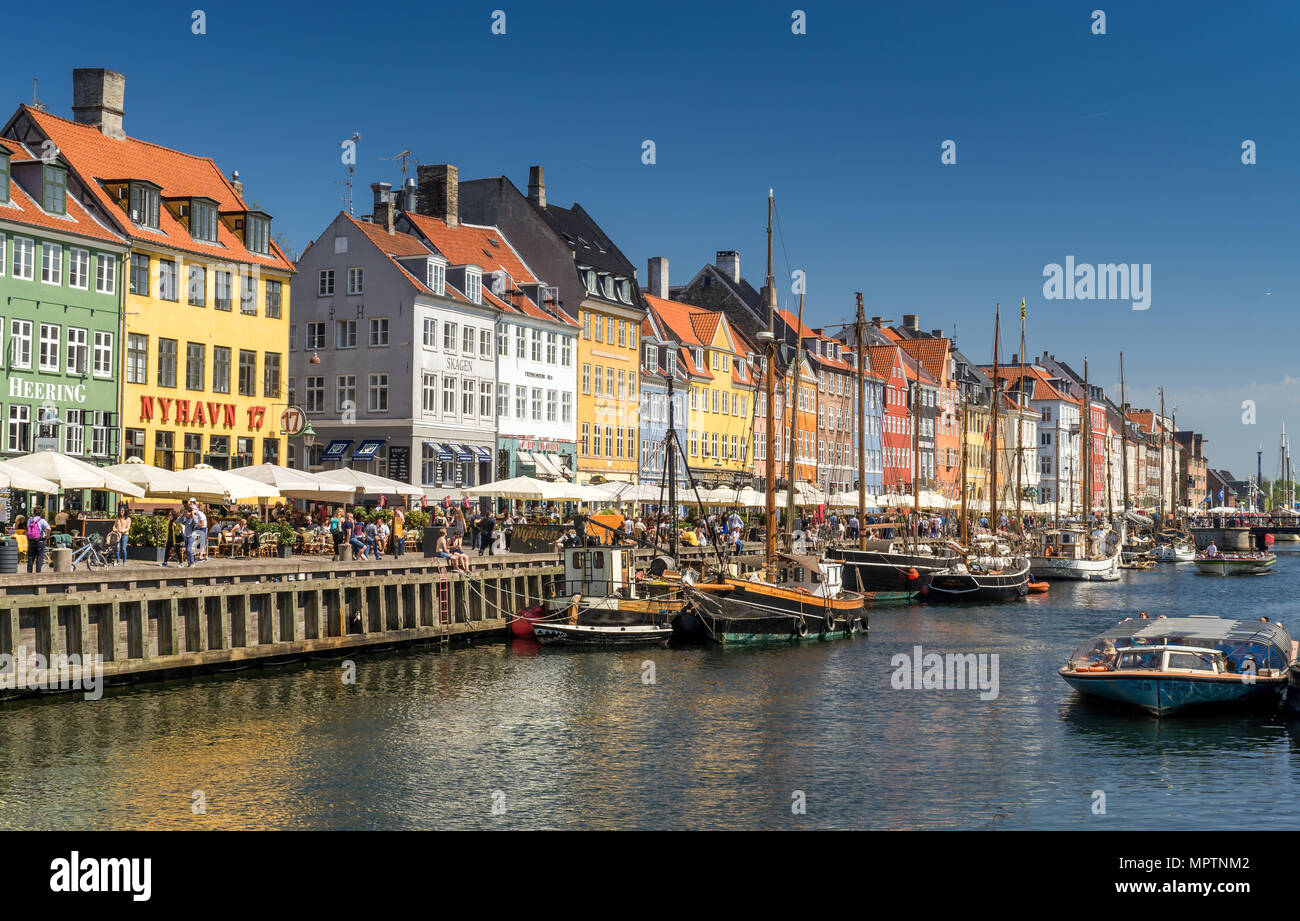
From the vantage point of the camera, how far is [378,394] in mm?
A: 66250

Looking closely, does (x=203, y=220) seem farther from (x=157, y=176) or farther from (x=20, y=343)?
(x=20, y=343)

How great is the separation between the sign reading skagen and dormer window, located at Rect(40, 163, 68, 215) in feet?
20.0

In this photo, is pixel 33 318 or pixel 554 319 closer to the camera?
pixel 33 318

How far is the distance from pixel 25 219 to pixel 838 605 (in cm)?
2978

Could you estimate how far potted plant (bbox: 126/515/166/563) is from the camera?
121 feet

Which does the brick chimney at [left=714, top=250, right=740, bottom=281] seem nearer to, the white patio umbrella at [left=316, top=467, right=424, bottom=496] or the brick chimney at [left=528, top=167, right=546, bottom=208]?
the brick chimney at [left=528, top=167, right=546, bottom=208]

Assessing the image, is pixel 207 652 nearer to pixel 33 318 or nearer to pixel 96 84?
pixel 33 318

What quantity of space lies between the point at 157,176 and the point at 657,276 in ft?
157

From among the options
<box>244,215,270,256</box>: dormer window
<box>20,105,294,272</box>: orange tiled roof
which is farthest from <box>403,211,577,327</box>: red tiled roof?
<box>20,105,294,272</box>: orange tiled roof

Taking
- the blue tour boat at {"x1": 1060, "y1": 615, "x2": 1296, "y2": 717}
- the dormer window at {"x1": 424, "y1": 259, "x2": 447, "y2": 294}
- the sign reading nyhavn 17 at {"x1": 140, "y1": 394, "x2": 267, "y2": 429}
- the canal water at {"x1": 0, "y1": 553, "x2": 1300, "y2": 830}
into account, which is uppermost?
the dormer window at {"x1": 424, "y1": 259, "x2": 447, "y2": 294}

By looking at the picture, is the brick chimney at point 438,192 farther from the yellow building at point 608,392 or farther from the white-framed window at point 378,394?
the white-framed window at point 378,394

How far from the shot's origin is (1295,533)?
160875 mm
